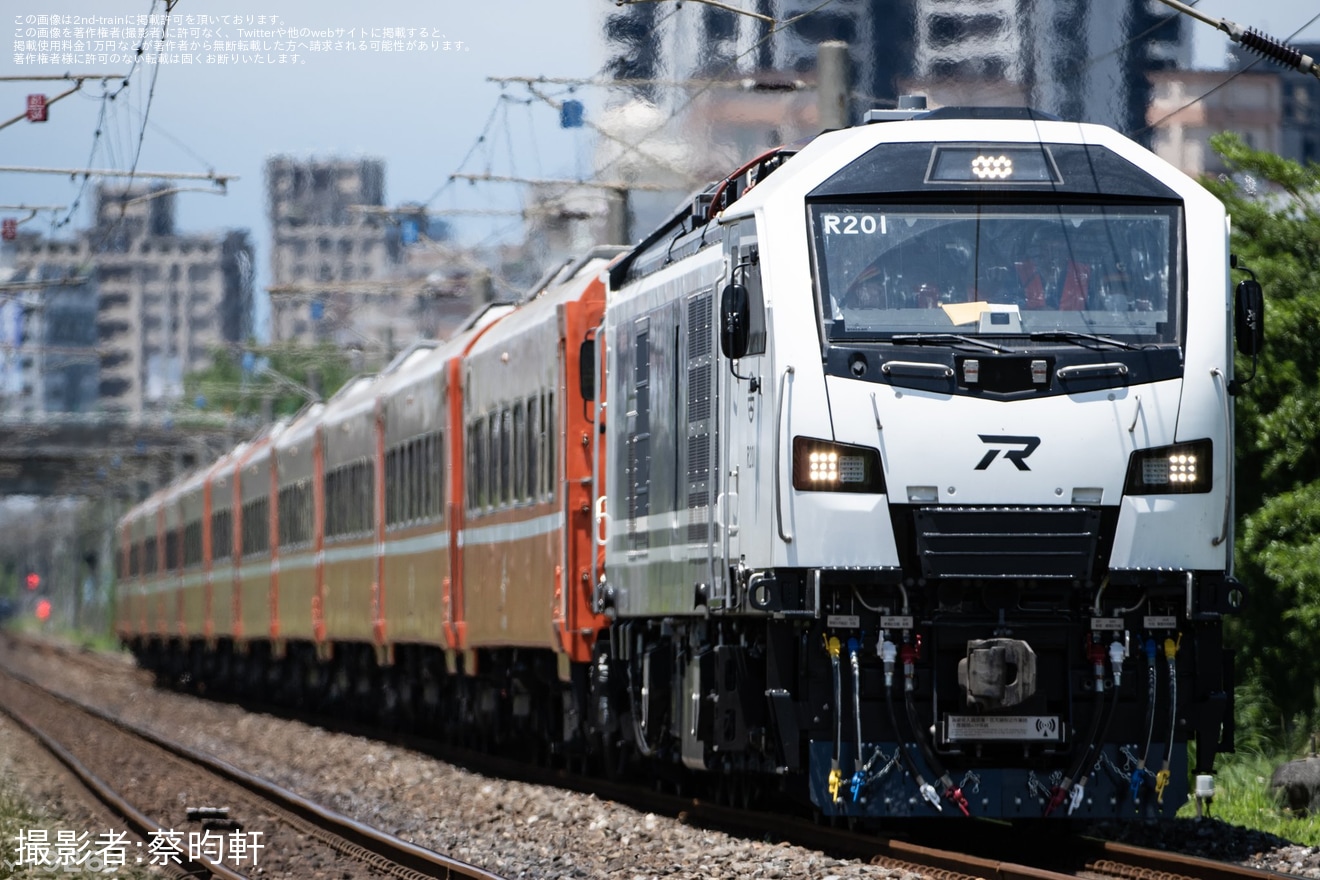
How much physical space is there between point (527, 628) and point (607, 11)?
594cm

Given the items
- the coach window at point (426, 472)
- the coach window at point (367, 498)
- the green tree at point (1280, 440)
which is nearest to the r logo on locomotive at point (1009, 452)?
the green tree at point (1280, 440)

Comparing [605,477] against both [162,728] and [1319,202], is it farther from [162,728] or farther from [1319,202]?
[162,728]

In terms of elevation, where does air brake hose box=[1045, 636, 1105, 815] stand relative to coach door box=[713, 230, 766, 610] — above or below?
below

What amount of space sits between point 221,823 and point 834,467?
6.27 meters

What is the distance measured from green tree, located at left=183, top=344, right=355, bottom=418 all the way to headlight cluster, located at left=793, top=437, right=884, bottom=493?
2783 centimetres

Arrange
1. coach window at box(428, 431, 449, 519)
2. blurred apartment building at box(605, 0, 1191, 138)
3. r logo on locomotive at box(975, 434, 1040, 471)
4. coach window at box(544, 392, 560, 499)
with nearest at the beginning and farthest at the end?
r logo on locomotive at box(975, 434, 1040, 471) → coach window at box(544, 392, 560, 499) → blurred apartment building at box(605, 0, 1191, 138) → coach window at box(428, 431, 449, 519)

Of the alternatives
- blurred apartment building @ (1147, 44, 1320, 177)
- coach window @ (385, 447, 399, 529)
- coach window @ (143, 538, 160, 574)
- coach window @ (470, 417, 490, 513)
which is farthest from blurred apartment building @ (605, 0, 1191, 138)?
coach window @ (143, 538, 160, 574)

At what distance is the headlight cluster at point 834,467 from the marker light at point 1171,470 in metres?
1.19

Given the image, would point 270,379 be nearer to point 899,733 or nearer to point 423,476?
point 423,476

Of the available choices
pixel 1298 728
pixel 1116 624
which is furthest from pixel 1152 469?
pixel 1298 728

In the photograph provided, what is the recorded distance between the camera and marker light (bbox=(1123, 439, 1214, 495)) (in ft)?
36.8

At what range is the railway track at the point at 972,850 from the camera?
10547mm

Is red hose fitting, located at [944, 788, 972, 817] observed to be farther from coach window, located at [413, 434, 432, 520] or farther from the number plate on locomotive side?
coach window, located at [413, 434, 432, 520]

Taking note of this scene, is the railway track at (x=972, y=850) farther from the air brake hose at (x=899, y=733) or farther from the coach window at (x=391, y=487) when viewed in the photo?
the coach window at (x=391, y=487)
